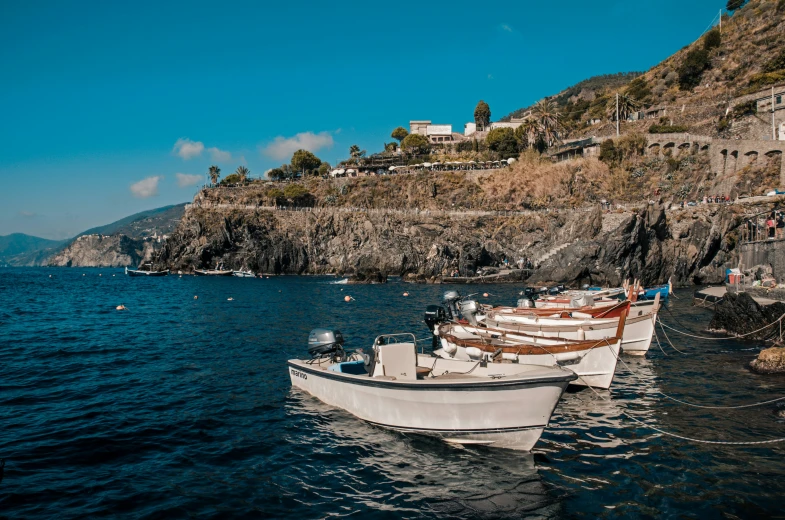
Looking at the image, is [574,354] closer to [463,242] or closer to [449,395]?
[449,395]

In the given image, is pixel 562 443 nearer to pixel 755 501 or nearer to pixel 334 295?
pixel 755 501

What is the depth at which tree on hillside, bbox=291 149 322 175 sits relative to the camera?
13125 cm

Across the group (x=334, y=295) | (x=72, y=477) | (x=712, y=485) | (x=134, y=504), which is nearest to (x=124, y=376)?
(x=72, y=477)

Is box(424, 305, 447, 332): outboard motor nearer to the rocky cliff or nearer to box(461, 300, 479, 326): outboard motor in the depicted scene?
box(461, 300, 479, 326): outboard motor

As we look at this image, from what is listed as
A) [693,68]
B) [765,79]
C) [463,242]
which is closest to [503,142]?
[693,68]

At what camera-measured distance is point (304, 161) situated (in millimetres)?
131125

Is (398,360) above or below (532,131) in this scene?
below

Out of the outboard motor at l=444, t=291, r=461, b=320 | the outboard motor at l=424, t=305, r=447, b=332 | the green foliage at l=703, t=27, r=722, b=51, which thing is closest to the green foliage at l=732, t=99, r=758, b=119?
the green foliage at l=703, t=27, r=722, b=51

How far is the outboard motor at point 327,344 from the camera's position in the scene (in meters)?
15.9

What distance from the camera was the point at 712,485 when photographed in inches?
378

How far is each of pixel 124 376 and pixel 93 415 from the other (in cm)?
514

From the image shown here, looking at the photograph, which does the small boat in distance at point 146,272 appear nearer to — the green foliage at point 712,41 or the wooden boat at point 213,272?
the wooden boat at point 213,272

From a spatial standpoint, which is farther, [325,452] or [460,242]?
[460,242]

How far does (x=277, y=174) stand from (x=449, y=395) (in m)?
127
